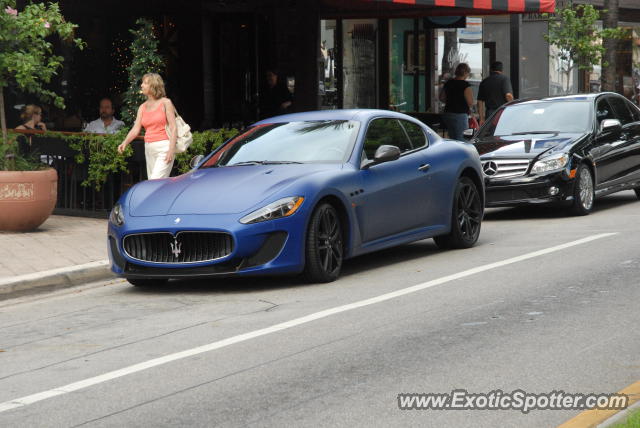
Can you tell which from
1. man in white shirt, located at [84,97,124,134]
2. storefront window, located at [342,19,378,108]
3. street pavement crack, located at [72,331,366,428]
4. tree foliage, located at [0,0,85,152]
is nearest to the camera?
street pavement crack, located at [72,331,366,428]

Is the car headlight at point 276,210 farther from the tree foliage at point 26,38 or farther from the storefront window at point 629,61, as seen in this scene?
the storefront window at point 629,61

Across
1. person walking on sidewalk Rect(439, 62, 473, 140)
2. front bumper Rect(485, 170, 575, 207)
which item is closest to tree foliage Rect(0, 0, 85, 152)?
front bumper Rect(485, 170, 575, 207)

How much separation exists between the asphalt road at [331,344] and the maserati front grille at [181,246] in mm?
326

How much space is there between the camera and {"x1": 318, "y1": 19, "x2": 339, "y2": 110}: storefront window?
969 inches

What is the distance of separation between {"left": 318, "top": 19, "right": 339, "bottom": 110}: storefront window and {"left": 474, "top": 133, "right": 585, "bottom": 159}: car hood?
9.30 m

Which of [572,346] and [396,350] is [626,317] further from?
[396,350]

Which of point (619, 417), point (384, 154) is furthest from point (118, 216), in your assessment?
point (619, 417)

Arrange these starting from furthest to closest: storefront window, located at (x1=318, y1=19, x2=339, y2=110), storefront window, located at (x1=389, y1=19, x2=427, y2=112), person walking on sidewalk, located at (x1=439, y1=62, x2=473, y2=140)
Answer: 1. storefront window, located at (x1=389, y1=19, x2=427, y2=112)
2. storefront window, located at (x1=318, y1=19, x2=339, y2=110)
3. person walking on sidewalk, located at (x1=439, y1=62, x2=473, y2=140)

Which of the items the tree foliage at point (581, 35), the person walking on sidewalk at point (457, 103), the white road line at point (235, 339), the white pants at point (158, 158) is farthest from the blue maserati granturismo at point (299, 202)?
the tree foliage at point (581, 35)

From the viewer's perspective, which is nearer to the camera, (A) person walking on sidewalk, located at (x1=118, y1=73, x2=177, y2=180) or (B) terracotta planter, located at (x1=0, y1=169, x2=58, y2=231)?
(B) terracotta planter, located at (x1=0, y1=169, x2=58, y2=231)

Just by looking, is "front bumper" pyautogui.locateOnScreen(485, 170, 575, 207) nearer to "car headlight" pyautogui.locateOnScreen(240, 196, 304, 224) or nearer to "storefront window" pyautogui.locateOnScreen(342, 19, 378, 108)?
"car headlight" pyautogui.locateOnScreen(240, 196, 304, 224)

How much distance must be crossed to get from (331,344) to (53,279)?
401 cm

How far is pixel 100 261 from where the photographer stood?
11.2m

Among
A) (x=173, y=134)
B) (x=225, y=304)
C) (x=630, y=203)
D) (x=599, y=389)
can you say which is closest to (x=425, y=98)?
(x=630, y=203)
